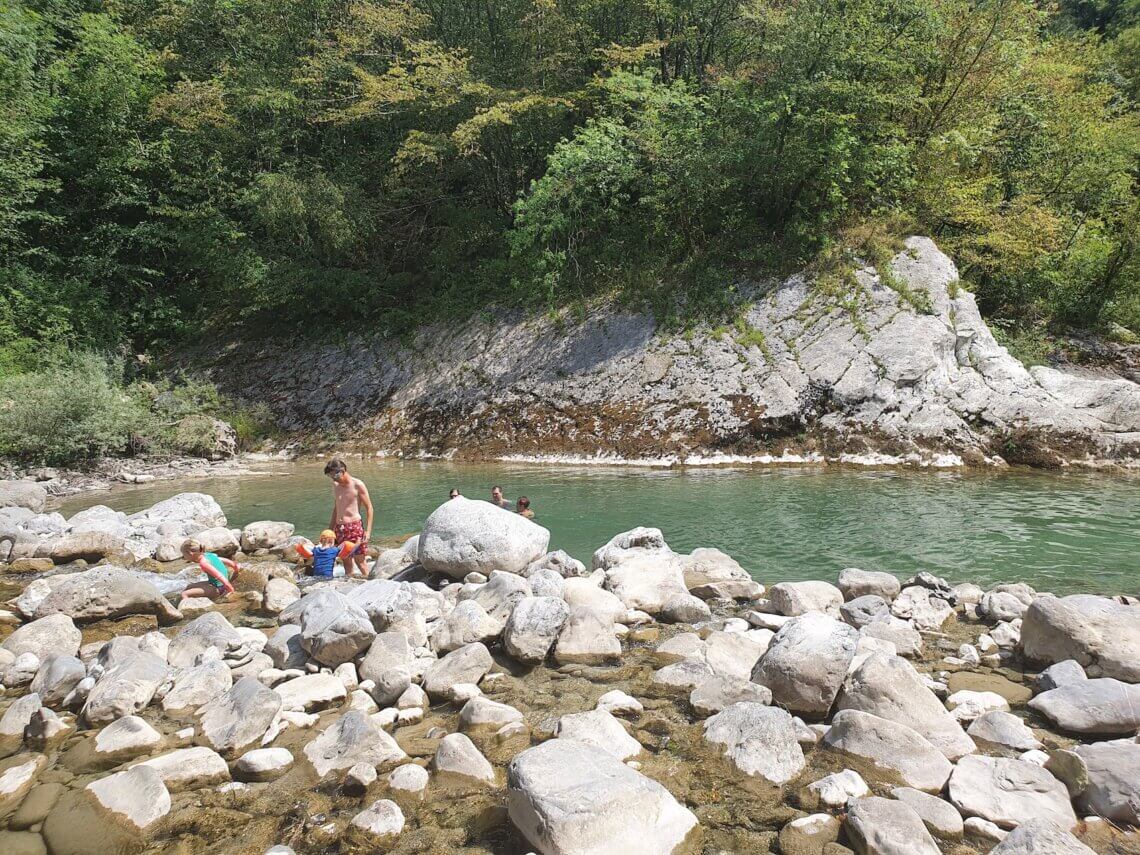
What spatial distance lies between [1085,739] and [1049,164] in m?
24.2

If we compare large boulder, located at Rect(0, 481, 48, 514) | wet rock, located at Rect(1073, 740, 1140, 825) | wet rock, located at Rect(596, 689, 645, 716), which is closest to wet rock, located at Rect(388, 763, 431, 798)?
wet rock, located at Rect(596, 689, 645, 716)

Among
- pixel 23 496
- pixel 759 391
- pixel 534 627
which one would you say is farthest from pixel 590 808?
pixel 759 391

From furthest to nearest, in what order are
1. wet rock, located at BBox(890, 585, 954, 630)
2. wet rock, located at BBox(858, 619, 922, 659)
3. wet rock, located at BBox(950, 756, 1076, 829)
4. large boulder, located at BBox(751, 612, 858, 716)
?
wet rock, located at BBox(890, 585, 954, 630), wet rock, located at BBox(858, 619, 922, 659), large boulder, located at BBox(751, 612, 858, 716), wet rock, located at BBox(950, 756, 1076, 829)

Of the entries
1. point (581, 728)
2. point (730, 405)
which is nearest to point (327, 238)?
point (730, 405)

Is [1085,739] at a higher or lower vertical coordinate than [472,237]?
lower

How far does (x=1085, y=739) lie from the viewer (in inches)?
191

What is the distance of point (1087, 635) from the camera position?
5.77 meters

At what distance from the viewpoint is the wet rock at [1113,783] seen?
153 inches

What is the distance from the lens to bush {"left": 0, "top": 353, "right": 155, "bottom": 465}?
17.5 m

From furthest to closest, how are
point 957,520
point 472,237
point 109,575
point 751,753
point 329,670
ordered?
point 472,237, point 957,520, point 109,575, point 329,670, point 751,753

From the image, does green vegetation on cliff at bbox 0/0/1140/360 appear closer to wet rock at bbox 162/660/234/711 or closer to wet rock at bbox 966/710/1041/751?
wet rock at bbox 966/710/1041/751

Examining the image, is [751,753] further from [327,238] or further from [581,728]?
[327,238]

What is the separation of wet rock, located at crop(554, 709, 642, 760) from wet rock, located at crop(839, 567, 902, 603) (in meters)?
4.07

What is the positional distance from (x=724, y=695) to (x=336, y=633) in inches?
135
